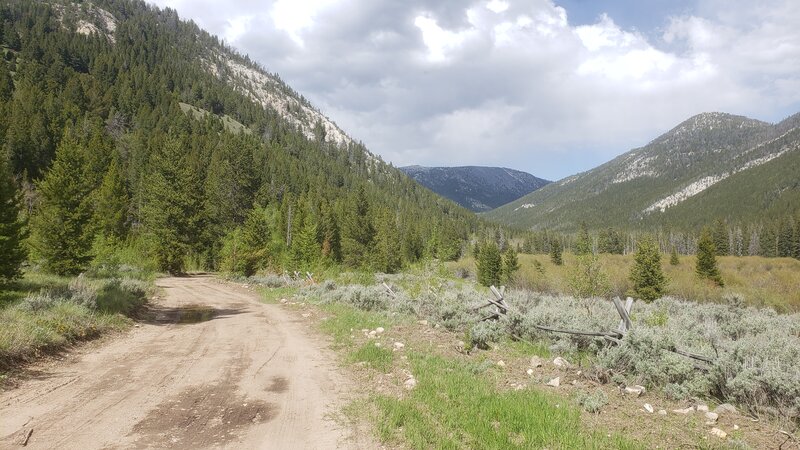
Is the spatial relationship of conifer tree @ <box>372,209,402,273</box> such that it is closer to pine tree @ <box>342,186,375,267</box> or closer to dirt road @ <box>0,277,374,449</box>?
pine tree @ <box>342,186,375,267</box>

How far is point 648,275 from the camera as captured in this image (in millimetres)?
34250

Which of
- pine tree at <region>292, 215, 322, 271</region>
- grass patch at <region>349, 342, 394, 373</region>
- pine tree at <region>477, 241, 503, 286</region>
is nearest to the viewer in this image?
grass patch at <region>349, 342, 394, 373</region>

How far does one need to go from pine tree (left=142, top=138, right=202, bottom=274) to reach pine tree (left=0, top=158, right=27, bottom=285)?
79.3ft

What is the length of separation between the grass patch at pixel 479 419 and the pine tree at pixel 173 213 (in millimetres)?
37703

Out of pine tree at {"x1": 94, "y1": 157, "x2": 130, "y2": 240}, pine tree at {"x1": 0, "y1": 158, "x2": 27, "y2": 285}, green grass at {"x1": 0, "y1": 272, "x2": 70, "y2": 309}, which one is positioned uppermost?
pine tree at {"x1": 94, "y1": 157, "x2": 130, "y2": 240}

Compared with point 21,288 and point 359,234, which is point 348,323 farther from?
point 359,234

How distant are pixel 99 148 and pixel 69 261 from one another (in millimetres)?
59546

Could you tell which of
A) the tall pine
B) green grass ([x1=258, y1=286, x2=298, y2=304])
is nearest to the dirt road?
green grass ([x1=258, y1=286, x2=298, y2=304])

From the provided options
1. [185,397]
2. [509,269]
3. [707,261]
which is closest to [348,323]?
[185,397]

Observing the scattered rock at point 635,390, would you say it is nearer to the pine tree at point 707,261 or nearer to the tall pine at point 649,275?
the tall pine at point 649,275

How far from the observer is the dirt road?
533cm

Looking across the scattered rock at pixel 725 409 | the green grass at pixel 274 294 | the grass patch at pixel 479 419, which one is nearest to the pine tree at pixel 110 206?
the green grass at pixel 274 294

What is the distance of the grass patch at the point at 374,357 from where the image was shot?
9.00 m

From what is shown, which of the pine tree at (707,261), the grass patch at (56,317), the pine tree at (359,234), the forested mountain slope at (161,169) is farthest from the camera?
the pine tree at (359,234)
